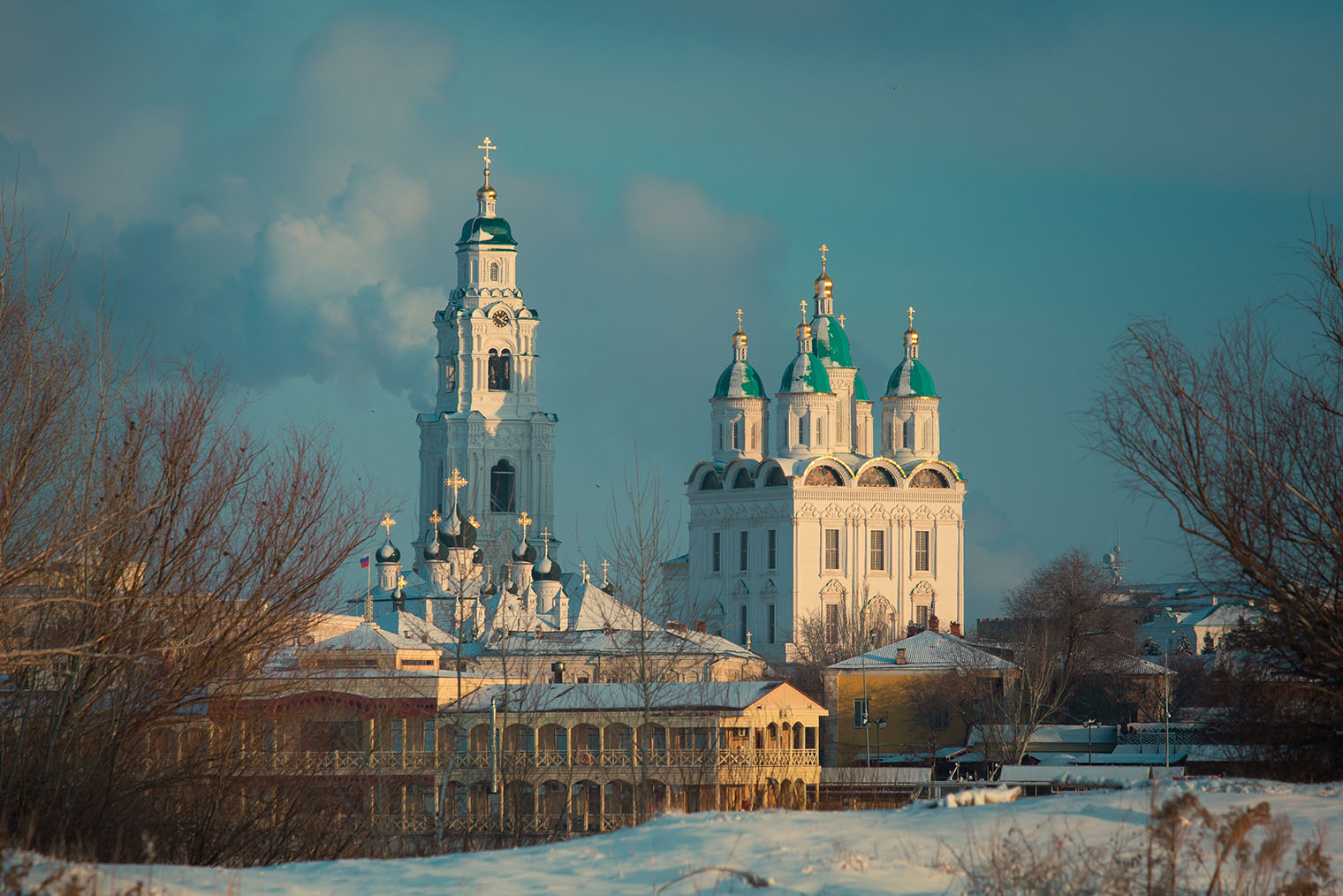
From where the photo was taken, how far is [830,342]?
9369cm

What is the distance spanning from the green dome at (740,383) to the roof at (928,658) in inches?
1347

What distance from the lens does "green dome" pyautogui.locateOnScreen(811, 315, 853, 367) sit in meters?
93.2

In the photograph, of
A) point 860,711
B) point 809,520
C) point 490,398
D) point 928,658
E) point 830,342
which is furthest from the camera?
point 490,398

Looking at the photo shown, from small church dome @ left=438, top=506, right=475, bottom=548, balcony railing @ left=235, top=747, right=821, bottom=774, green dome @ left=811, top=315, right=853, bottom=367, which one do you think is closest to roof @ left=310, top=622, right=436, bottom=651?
balcony railing @ left=235, top=747, right=821, bottom=774

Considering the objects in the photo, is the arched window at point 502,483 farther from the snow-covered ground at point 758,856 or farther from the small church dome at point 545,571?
the snow-covered ground at point 758,856

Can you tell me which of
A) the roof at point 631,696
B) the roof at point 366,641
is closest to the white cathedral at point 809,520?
the roof at point 366,641

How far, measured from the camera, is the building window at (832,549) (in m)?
86.6

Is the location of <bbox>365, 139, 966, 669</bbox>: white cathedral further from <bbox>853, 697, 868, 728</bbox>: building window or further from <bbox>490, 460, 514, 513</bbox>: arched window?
<bbox>853, 697, 868, 728</bbox>: building window

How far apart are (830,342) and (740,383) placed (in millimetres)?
5619

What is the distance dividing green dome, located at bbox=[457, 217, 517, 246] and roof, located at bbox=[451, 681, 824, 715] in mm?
64513

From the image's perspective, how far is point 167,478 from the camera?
15.5 metres

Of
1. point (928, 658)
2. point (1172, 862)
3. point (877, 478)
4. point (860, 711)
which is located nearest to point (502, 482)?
point (877, 478)

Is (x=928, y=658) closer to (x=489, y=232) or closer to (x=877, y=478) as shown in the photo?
(x=877, y=478)

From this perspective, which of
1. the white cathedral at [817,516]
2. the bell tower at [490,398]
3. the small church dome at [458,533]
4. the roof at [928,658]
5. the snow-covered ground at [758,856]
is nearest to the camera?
the snow-covered ground at [758,856]
